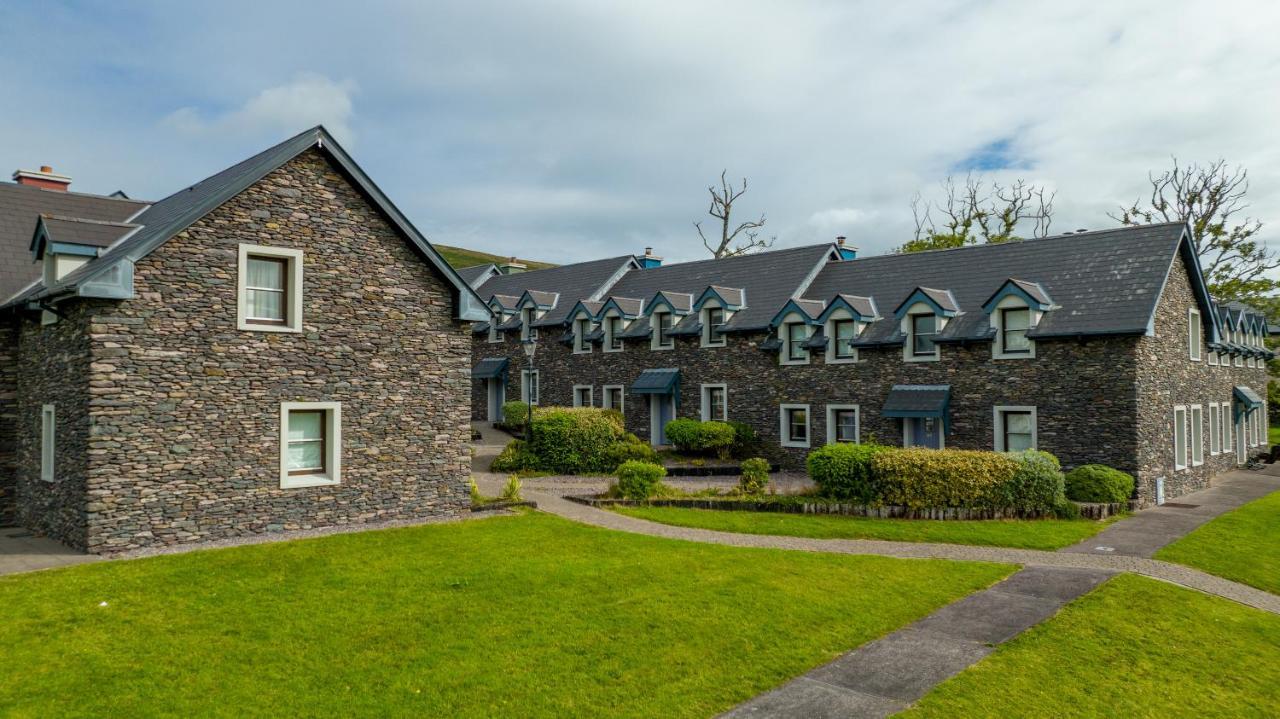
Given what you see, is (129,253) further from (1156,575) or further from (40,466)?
(1156,575)

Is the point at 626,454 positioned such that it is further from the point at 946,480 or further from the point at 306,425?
the point at 306,425

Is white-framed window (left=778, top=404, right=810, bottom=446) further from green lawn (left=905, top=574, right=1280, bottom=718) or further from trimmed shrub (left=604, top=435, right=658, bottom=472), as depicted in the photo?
green lawn (left=905, top=574, right=1280, bottom=718)

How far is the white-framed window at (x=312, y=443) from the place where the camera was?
49.3 feet

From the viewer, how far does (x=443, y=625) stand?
9664mm

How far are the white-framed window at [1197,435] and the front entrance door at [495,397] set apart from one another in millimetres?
28007

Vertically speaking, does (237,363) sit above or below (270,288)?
below

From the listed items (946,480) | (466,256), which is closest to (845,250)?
(946,480)

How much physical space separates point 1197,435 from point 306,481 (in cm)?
2607

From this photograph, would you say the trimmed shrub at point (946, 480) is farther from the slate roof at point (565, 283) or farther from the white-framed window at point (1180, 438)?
the slate roof at point (565, 283)

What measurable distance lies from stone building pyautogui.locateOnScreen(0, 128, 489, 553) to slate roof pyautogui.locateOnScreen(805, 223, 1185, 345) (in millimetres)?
15202

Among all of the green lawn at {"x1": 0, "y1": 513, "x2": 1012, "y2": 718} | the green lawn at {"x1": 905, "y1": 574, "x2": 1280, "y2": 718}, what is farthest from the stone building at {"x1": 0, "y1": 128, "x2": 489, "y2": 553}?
the green lawn at {"x1": 905, "y1": 574, "x2": 1280, "y2": 718}

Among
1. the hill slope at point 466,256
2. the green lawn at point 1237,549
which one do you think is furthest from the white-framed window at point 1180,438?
the hill slope at point 466,256

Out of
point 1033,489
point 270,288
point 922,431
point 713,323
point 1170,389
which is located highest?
point 713,323

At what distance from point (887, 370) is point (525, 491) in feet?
39.6
